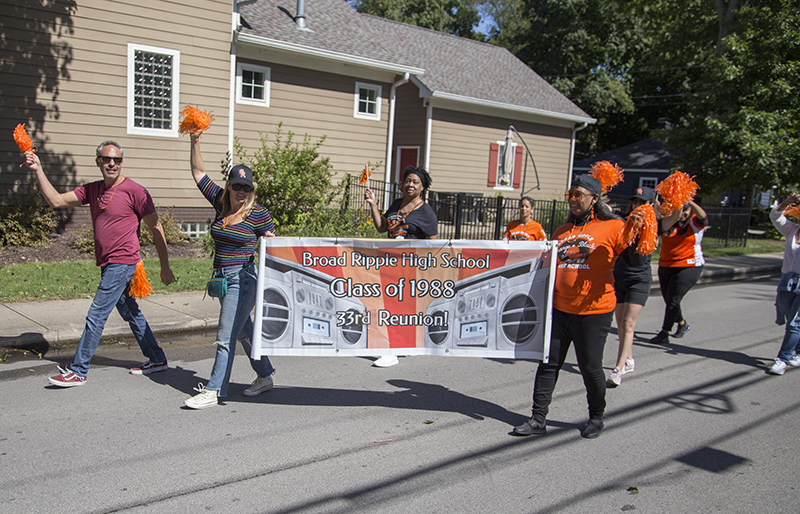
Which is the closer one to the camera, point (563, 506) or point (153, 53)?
point (563, 506)

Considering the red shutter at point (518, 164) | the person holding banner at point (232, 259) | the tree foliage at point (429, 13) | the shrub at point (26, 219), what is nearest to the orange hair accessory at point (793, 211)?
the person holding banner at point (232, 259)

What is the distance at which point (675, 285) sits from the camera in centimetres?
786

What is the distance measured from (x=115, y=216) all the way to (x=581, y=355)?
153 inches

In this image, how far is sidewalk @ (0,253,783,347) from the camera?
6.36 m

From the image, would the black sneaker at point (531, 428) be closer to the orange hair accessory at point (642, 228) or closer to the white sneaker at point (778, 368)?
the orange hair accessory at point (642, 228)

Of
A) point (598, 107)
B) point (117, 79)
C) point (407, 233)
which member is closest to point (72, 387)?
point (407, 233)

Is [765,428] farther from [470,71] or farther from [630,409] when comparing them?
[470,71]

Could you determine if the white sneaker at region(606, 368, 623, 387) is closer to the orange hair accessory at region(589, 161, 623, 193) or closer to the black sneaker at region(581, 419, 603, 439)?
the black sneaker at region(581, 419, 603, 439)

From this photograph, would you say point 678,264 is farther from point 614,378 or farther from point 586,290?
point 586,290

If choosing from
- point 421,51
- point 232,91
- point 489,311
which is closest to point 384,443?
point 489,311

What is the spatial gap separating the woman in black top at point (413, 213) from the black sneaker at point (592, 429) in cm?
222

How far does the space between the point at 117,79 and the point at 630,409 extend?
11417mm

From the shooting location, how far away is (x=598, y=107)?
35.7m

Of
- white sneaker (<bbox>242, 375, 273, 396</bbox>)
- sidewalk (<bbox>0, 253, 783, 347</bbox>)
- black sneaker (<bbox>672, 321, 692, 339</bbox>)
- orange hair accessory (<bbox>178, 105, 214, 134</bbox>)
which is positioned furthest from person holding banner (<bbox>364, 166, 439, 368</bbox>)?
black sneaker (<bbox>672, 321, 692, 339</bbox>)
